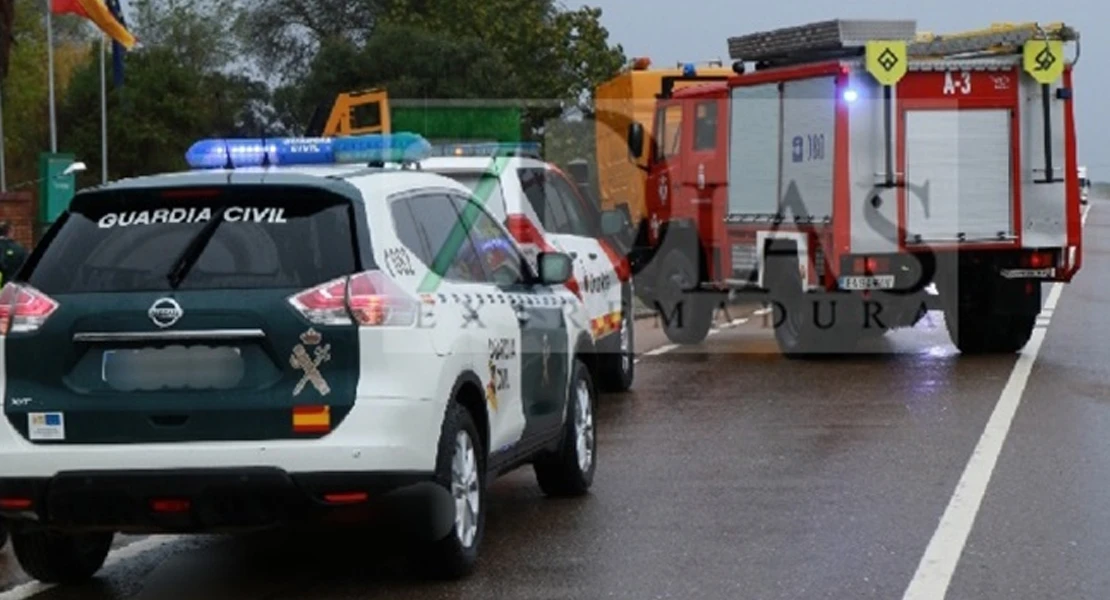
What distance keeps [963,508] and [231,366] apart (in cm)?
389

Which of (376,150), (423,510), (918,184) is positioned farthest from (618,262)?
(423,510)

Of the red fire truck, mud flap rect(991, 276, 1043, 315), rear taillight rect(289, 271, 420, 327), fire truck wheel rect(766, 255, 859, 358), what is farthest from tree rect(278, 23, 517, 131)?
rear taillight rect(289, 271, 420, 327)

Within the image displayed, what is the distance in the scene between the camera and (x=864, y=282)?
17750 millimetres

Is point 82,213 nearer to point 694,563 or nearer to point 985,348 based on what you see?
point 694,563

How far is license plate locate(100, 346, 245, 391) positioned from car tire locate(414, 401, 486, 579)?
0.85 meters

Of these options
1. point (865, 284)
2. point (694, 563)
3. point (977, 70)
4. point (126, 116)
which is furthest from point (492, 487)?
point (126, 116)

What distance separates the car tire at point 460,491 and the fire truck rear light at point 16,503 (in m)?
1.49

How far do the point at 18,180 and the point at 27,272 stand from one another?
5998 centimetres

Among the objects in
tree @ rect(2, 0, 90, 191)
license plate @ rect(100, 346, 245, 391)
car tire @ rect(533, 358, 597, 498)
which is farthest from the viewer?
tree @ rect(2, 0, 90, 191)

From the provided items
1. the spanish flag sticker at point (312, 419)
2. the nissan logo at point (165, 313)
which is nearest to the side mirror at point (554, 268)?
the spanish flag sticker at point (312, 419)

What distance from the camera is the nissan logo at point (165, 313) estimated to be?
7707 mm

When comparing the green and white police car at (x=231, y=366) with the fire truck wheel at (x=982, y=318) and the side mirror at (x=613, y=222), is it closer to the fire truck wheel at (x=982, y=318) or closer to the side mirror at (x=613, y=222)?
the side mirror at (x=613, y=222)

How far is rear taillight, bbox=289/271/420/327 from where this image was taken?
7707 mm

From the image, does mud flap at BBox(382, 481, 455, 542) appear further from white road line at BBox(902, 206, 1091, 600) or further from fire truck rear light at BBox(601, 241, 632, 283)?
fire truck rear light at BBox(601, 241, 632, 283)
